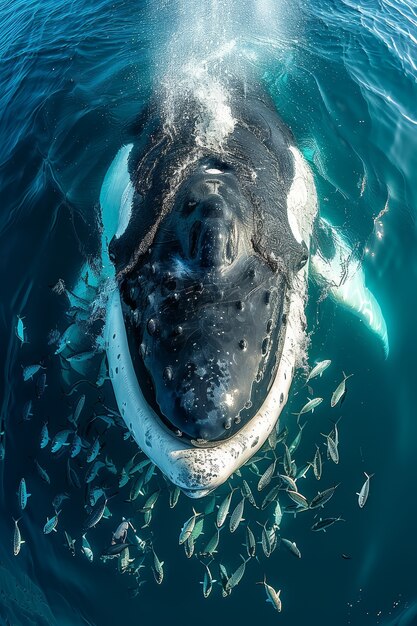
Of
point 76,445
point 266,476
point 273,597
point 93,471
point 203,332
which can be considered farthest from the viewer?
point 76,445

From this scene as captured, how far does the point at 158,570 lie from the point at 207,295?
410cm

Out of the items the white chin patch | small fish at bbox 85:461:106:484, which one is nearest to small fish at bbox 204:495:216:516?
small fish at bbox 85:461:106:484

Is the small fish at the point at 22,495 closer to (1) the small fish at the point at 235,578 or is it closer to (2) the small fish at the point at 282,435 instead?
(1) the small fish at the point at 235,578

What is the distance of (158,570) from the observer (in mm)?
8000

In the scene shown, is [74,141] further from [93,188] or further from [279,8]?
[279,8]

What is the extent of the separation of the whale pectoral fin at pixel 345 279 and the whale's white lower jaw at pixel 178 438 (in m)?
2.99

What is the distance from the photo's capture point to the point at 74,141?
14273 mm

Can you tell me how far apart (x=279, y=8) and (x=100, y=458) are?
1778cm

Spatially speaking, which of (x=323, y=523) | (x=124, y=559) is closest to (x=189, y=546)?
(x=124, y=559)

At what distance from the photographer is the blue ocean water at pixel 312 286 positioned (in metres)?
8.55

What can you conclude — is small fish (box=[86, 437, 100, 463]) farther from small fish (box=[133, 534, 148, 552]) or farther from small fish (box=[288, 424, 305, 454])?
small fish (box=[288, 424, 305, 454])

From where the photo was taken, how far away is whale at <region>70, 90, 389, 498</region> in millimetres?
6344

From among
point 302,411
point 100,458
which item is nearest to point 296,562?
point 302,411

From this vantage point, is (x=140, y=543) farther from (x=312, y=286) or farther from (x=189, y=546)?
(x=312, y=286)
